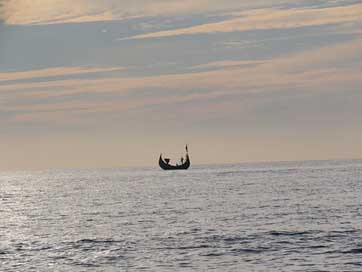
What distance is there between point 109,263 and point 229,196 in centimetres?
6159

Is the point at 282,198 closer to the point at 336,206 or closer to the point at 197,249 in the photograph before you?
the point at 336,206

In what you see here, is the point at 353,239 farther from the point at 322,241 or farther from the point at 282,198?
the point at 282,198

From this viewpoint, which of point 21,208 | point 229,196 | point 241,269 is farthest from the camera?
point 229,196

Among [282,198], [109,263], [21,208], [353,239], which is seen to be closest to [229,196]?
[282,198]

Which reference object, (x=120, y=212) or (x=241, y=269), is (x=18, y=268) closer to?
(x=241, y=269)

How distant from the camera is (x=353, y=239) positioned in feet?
178

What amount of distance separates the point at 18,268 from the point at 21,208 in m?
53.3

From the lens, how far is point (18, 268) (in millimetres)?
46312

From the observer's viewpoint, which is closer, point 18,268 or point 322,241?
point 18,268

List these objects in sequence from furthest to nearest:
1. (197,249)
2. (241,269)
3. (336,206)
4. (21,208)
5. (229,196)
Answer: (229,196), (21,208), (336,206), (197,249), (241,269)

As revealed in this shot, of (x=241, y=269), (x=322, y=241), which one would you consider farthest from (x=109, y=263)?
(x=322, y=241)

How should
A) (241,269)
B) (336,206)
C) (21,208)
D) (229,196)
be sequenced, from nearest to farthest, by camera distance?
1. (241,269)
2. (336,206)
3. (21,208)
4. (229,196)

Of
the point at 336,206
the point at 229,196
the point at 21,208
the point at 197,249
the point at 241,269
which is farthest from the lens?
the point at 229,196

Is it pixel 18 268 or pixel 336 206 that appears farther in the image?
pixel 336 206
